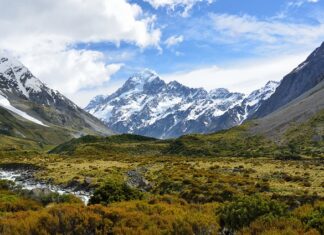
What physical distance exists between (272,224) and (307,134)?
110722mm

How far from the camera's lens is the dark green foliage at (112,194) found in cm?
2805

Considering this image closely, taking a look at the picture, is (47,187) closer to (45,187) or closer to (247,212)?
(45,187)

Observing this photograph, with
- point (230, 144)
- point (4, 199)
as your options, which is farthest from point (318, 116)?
point (4, 199)

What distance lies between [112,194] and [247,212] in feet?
39.0

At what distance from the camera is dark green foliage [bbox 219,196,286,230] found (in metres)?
18.5

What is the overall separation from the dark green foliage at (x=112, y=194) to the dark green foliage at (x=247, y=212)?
32.8 ft

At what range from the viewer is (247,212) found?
18.7 m

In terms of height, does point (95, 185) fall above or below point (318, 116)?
below

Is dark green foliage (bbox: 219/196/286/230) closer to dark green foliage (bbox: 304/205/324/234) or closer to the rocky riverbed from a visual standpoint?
dark green foliage (bbox: 304/205/324/234)

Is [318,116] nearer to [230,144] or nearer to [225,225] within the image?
[230,144]

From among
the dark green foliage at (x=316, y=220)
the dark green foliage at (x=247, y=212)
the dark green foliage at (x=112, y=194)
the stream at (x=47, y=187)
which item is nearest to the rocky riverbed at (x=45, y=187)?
the stream at (x=47, y=187)

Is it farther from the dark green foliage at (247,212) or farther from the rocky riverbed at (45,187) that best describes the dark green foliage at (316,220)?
the rocky riverbed at (45,187)

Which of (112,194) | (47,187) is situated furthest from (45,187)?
(112,194)

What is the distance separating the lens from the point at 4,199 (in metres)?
29.3
